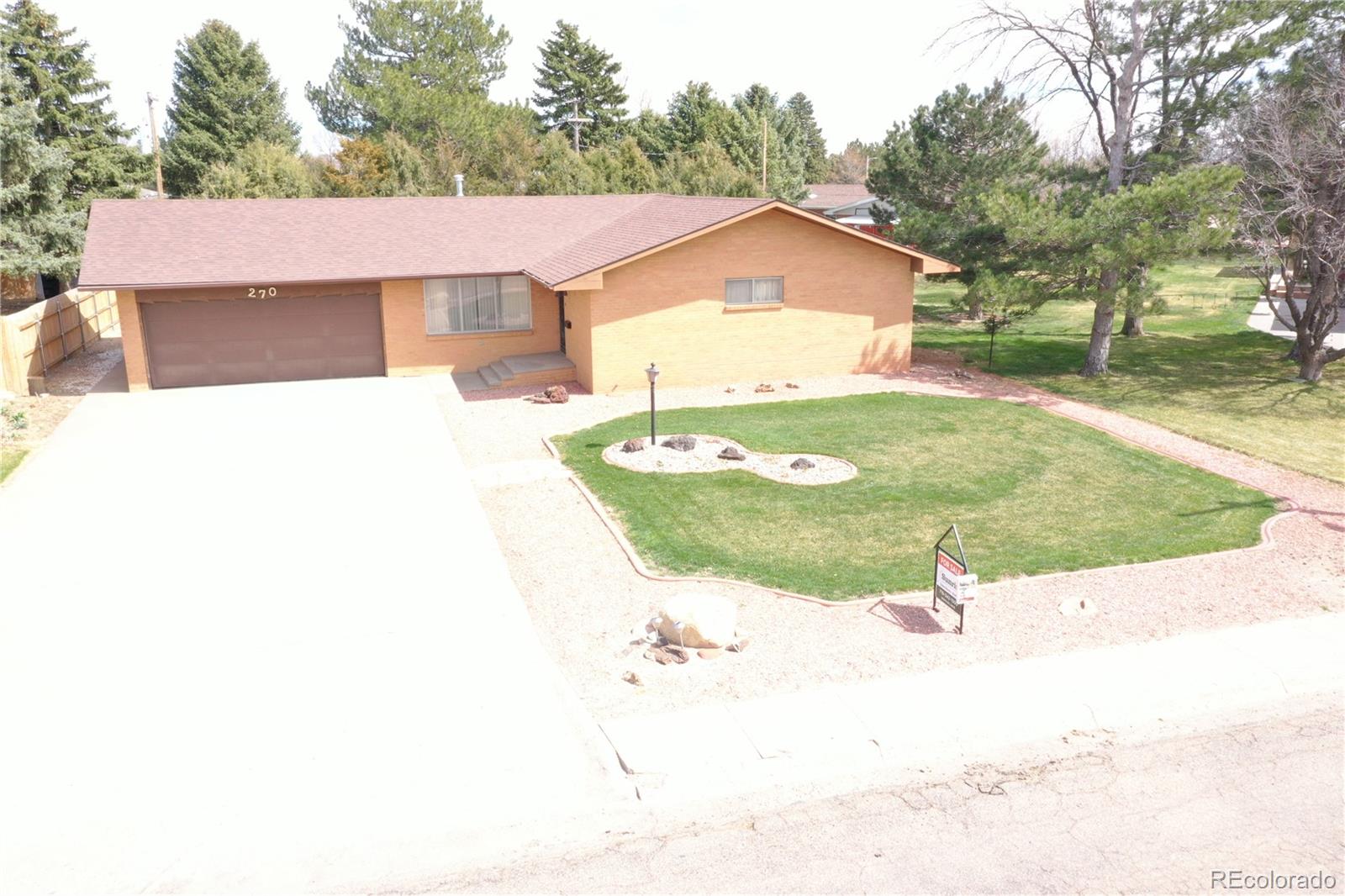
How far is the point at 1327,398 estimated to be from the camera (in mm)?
20922

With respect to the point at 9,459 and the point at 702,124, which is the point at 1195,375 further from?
the point at 702,124

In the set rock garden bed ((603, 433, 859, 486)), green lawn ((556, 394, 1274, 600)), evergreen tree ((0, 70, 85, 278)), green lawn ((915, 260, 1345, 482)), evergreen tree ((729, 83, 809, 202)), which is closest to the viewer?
green lawn ((556, 394, 1274, 600))

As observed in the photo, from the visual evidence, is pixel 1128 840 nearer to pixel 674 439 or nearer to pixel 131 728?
pixel 131 728

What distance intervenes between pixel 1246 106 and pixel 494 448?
19.6 m

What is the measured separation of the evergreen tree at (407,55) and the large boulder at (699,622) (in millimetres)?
51084

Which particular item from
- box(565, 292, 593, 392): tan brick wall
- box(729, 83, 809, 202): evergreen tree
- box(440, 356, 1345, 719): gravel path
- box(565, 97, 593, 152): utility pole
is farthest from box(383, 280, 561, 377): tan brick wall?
box(565, 97, 593, 152): utility pole

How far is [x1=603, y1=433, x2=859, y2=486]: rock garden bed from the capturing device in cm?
1477

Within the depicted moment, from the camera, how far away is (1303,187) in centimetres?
2083

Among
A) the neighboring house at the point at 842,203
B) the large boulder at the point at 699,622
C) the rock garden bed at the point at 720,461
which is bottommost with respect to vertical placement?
the large boulder at the point at 699,622

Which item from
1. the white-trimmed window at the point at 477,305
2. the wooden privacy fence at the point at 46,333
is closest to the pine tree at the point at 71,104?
the wooden privacy fence at the point at 46,333

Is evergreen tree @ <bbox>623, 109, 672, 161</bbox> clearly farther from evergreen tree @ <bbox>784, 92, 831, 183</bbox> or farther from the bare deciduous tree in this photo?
the bare deciduous tree

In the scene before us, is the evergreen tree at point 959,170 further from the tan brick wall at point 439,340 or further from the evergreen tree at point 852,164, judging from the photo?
the evergreen tree at point 852,164

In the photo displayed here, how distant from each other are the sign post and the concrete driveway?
4.02m

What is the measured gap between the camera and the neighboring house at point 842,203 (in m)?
63.3
